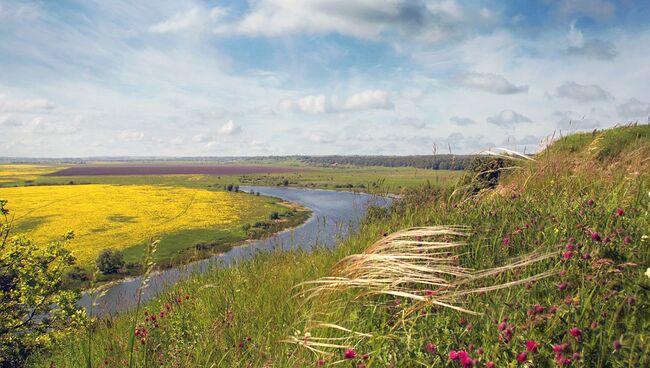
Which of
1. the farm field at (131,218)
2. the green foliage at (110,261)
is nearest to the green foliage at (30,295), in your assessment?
the farm field at (131,218)

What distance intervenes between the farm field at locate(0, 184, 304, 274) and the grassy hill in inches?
1570

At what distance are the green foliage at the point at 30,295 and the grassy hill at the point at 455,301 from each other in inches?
368

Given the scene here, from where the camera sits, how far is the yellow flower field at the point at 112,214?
5691 centimetres

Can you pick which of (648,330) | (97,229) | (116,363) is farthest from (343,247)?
(97,229)

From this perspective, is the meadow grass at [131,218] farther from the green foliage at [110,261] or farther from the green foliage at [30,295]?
the green foliage at [30,295]

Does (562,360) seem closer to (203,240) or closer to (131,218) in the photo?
(203,240)

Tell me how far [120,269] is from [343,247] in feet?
157

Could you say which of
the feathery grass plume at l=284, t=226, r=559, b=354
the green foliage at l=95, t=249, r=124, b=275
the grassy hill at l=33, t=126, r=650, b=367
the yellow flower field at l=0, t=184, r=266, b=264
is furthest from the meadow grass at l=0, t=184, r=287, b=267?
the feathery grass plume at l=284, t=226, r=559, b=354

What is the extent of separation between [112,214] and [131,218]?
3.69m

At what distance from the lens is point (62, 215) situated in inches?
2820

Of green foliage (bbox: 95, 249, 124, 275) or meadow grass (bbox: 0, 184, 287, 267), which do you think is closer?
green foliage (bbox: 95, 249, 124, 275)

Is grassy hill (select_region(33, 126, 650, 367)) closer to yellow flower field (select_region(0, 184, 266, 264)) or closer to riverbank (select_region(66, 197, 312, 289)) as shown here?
riverbank (select_region(66, 197, 312, 289))

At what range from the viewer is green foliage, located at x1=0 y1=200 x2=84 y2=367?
12.2 m

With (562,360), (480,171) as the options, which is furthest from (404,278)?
(480,171)
